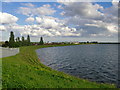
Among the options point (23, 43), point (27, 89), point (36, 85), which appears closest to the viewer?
point (27, 89)

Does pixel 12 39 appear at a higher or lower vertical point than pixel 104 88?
higher

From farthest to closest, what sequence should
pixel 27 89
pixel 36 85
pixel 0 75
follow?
pixel 0 75 → pixel 36 85 → pixel 27 89

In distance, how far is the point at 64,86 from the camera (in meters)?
13.9

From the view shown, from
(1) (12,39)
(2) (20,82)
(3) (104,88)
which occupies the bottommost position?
(3) (104,88)

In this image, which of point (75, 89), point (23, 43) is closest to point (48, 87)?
point (75, 89)

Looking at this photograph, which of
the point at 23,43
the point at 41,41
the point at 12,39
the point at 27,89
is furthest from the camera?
the point at 41,41

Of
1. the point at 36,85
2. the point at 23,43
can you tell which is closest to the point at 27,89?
the point at 36,85

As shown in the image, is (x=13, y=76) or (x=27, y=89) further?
(x=13, y=76)

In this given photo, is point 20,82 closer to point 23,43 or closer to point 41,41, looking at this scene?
point 23,43

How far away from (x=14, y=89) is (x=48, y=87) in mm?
3361

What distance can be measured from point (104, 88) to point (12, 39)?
8359cm

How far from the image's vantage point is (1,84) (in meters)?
13.2

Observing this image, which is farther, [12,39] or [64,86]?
[12,39]

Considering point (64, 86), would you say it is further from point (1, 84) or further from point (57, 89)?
point (1, 84)
